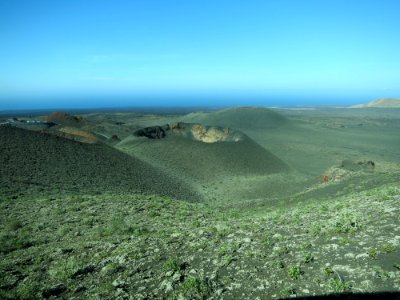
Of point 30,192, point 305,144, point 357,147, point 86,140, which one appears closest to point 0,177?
point 30,192

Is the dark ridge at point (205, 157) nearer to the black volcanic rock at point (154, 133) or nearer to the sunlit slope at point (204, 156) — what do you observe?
the sunlit slope at point (204, 156)

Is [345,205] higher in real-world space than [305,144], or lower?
higher

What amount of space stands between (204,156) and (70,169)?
19078mm

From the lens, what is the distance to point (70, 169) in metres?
29.5

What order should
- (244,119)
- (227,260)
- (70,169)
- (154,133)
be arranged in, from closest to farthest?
1. (227,260)
2. (70,169)
3. (154,133)
4. (244,119)

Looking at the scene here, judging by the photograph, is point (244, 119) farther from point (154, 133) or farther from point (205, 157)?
point (205, 157)

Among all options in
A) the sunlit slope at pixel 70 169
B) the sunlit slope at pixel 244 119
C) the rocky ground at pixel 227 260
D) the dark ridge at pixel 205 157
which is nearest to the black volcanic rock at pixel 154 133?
the dark ridge at pixel 205 157

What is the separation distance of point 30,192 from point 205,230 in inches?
624

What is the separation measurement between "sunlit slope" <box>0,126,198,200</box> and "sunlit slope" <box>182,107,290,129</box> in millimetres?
66737

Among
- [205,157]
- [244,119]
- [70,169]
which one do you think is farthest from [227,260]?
[244,119]

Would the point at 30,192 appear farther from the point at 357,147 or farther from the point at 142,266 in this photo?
the point at 357,147

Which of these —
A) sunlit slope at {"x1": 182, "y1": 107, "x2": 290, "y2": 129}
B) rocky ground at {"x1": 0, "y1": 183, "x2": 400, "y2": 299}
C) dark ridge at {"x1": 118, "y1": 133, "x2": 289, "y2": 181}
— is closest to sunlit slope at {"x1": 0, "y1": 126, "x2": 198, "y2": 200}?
dark ridge at {"x1": 118, "y1": 133, "x2": 289, "y2": 181}

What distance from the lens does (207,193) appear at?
33.1 m

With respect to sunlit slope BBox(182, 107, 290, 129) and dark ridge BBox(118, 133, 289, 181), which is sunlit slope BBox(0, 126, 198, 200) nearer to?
dark ridge BBox(118, 133, 289, 181)
